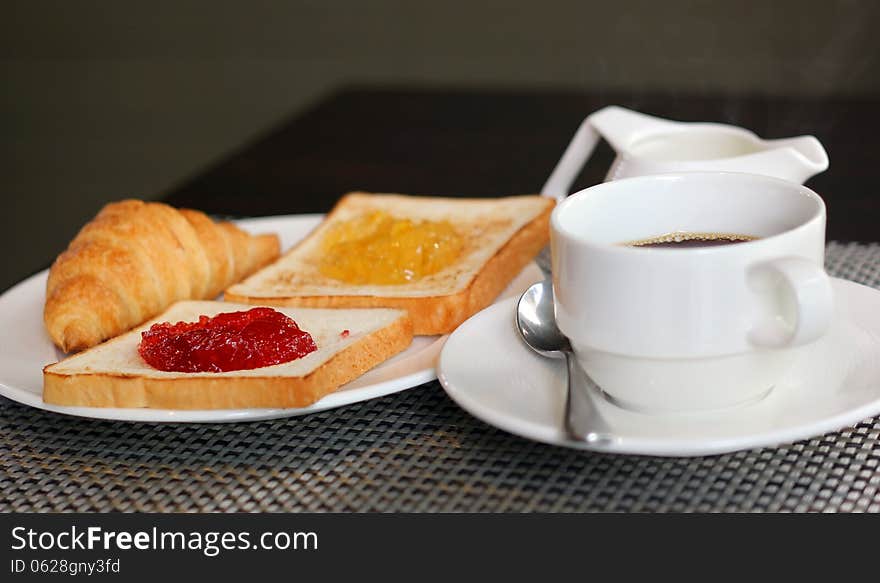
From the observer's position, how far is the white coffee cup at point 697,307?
1065mm

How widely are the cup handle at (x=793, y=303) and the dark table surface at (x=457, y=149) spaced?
3.08 ft

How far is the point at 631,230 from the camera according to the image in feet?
4.24

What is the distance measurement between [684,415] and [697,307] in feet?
0.44

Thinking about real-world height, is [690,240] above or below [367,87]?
above

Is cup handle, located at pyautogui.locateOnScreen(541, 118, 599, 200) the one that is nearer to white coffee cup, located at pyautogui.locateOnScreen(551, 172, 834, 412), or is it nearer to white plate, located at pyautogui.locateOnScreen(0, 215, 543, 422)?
white plate, located at pyautogui.locateOnScreen(0, 215, 543, 422)

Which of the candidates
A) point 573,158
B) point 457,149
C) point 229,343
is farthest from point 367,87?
point 229,343

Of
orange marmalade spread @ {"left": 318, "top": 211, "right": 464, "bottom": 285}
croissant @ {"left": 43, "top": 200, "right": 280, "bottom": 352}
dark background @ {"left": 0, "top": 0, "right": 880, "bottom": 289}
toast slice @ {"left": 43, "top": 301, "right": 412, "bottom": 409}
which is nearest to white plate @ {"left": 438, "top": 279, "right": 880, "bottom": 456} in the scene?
toast slice @ {"left": 43, "top": 301, "right": 412, "bottom": 409}

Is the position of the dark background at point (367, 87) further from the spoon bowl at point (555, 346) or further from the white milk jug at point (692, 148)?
the spoon bowl at point (555, 346)

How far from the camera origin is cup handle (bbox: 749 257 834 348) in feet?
3.43

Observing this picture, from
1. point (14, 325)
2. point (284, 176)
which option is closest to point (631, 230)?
point (14, 325)

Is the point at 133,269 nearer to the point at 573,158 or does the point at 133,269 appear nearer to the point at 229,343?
the point at 229,343

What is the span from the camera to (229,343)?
1338 mm

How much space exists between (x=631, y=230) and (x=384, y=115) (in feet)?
6.79

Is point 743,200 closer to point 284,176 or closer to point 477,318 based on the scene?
point 477,318
